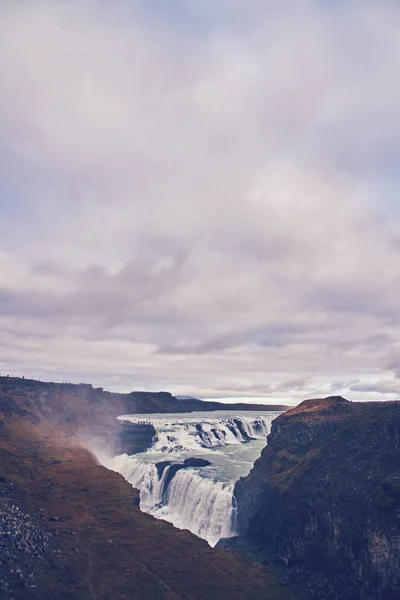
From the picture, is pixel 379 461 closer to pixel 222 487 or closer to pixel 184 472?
pixel 222 487

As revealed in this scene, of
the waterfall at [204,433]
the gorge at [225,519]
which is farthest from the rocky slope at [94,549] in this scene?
the waterfall at [204,433]

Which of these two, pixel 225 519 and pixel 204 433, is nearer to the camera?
pixel 225 519

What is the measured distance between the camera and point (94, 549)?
182 feet

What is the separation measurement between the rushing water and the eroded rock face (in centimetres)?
526

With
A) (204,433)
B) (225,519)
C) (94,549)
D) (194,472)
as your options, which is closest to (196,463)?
(194,472)

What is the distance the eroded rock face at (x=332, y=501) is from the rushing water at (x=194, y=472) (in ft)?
17.3

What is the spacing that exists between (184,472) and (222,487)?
42.4 ft

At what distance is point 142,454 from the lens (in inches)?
4845

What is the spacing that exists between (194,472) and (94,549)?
35940mm

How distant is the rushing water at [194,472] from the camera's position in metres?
75.2

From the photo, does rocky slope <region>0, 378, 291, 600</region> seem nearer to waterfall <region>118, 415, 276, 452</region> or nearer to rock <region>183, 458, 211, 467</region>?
rock <region>183, 458, 211, 467</region>

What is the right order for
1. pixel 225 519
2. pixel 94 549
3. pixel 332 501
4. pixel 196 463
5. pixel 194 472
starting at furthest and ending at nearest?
pixel 196 463
pixel 194 472
pixel 225 519
pixel 332 501
pixel 94 549

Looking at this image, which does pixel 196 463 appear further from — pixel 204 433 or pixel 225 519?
pixel 204 433

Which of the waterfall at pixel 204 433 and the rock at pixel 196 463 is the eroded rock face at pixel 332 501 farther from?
the waterfall at pixel 204 433
